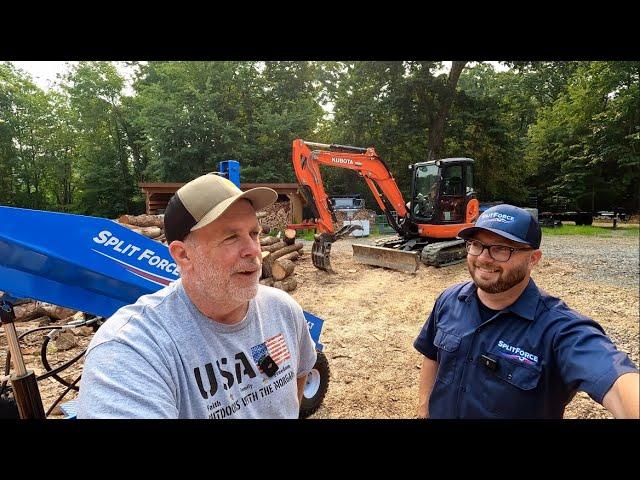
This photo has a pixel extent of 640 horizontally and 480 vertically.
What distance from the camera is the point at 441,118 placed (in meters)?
22.2

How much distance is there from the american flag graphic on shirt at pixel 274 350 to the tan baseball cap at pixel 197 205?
483mm

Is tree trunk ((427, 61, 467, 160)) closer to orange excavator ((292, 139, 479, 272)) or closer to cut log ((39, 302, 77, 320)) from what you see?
orange excavator ((292, 139, 479, 272))

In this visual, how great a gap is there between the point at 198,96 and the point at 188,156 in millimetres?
3520

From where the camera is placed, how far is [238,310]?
1.40 m

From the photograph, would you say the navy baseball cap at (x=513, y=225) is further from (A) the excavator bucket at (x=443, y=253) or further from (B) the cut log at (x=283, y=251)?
(A) the excavator bucket at (x=443, y=253)

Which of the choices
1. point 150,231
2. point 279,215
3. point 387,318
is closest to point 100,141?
point 279,215

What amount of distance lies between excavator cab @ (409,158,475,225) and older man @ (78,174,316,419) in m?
9.17

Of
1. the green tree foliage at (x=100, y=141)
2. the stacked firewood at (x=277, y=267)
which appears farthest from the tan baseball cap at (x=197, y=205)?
the green tree foliage at (x=100, y=141)

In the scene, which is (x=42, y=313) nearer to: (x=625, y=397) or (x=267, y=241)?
(x=267, y=241)

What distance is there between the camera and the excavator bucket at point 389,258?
30.3 ft

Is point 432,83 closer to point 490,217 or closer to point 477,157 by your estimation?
point 477,157

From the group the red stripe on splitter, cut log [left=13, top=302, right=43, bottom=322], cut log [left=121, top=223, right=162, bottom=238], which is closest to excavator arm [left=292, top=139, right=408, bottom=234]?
cut log [left=121, top=223, right=162, bottom=238]

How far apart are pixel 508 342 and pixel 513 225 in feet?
1.77
